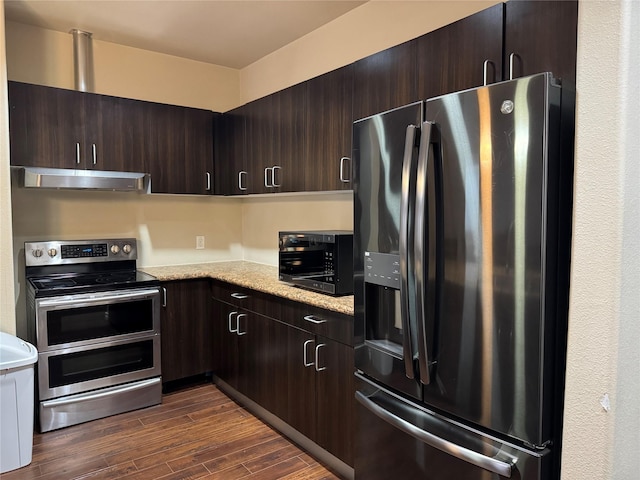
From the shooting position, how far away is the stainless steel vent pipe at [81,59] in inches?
129

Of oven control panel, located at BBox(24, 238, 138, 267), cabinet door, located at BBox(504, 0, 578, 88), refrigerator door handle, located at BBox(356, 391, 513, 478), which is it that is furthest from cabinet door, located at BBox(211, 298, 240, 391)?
cabinet door, located at BBox(504, 0, 578, 88)

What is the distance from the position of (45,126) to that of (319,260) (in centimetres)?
202

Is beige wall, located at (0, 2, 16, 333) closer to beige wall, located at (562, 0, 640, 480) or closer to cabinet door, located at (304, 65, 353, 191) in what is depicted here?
cabinet door, located at (304, 65, 353, 191)

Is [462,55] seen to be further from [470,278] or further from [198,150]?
[198,150]

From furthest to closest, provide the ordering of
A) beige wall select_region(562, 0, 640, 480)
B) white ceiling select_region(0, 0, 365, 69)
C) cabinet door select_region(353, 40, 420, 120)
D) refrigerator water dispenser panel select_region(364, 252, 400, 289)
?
1. white ceiling select_region(0, 0, 365, 69)
2. cabinet door select_region(353, 40, 420, 120)
3. refrigerator water dispenser panel select_region(364, 252, 400, 289)
4. beige wall select_region(562, 0, 640, 480)

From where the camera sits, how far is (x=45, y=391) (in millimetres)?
2801

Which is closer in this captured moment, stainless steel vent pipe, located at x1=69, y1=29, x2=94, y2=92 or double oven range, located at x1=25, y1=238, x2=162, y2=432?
double oven range, located at x1=25, y1=238, x2=162, y2=432

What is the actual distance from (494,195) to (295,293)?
1452 mm

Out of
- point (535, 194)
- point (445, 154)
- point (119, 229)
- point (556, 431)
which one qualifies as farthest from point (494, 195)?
point (119, 229)

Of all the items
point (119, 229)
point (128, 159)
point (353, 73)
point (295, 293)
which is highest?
point (353, 73)

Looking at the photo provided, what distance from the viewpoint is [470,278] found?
1.42 m

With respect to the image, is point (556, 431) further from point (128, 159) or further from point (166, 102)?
point (166, 102)

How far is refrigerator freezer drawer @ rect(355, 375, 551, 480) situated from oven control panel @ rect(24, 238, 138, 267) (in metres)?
2.34

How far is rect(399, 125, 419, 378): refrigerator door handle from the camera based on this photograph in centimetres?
153
